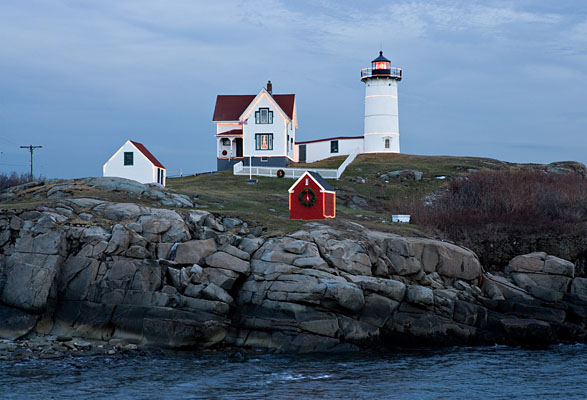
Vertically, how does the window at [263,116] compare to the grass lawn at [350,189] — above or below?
above

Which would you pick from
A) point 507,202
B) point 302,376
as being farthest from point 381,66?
point 302,376

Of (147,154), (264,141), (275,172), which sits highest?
(264,141)

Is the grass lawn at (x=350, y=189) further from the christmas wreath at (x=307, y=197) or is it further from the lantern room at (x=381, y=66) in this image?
the lantern room at (x=381, y=66)

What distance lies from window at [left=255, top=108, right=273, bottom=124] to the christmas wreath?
25114 millimetres

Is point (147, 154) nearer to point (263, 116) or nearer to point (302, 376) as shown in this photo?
point (263, 116)

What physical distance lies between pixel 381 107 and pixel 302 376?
49.1 meters

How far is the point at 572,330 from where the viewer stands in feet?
87.1

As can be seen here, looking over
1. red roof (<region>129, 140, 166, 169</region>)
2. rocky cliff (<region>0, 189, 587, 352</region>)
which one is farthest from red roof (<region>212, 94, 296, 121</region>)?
rocky cliff (<region>0, 189, 587, 352</region>)

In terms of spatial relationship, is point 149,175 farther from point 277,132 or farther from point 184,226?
point 277,132

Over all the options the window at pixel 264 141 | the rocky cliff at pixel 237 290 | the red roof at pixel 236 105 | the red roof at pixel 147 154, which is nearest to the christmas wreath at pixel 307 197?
the rocky cliff at pixel 237 290

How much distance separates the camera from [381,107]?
6581 cm

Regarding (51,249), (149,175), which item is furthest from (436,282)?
(149,175)

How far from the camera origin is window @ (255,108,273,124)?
5831cm

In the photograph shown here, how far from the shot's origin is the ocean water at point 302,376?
17828mm
